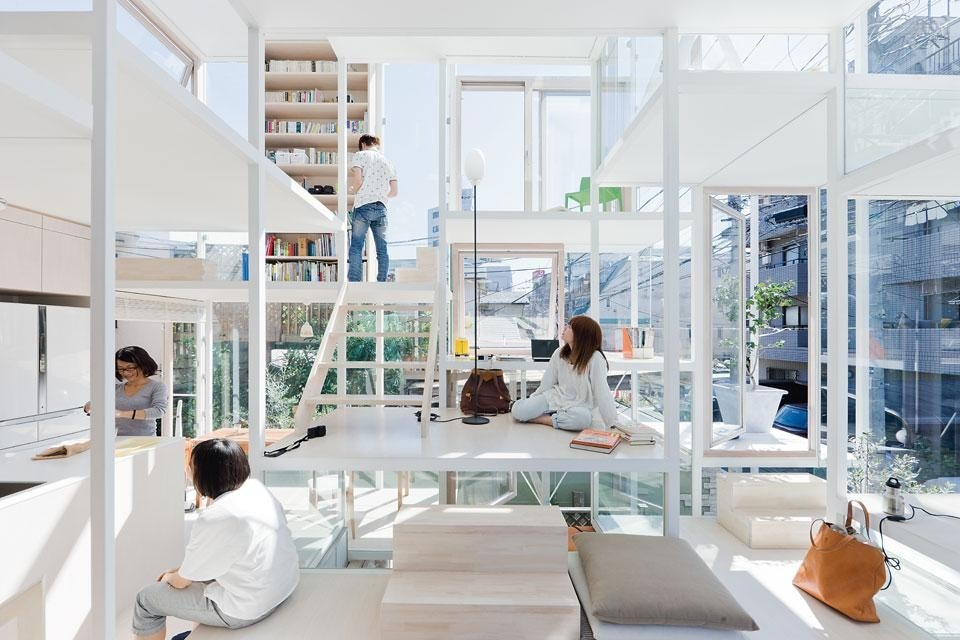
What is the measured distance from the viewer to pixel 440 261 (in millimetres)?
3928

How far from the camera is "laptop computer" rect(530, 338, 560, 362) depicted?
433 cm

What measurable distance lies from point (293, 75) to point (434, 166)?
6.40ft

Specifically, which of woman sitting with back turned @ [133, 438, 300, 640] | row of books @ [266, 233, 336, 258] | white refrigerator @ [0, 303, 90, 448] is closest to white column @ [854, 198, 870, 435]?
woman sitting with back turned @ [133, 438, 300, 640]

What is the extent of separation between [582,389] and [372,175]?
2419 millimetres

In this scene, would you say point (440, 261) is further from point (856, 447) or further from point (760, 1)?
point (856, 447)

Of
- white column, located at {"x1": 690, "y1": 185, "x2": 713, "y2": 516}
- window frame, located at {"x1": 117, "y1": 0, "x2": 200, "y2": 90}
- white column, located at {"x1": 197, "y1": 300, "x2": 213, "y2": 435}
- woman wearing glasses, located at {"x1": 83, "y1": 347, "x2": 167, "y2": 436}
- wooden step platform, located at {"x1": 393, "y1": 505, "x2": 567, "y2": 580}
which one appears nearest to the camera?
wooden step platform, located at {"x1": 393, "y1": 505, "x2": 567, "y2": 580}

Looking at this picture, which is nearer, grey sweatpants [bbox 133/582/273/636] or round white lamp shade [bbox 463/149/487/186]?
grey sweatpants [bbox 133/582/273/636]

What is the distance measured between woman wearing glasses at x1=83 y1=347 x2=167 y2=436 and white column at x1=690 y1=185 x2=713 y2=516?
180 inches

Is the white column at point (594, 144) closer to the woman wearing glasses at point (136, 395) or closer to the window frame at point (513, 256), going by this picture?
the window frame at point (513, 256)

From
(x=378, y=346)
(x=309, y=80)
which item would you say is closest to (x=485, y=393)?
(x=378, y=346)

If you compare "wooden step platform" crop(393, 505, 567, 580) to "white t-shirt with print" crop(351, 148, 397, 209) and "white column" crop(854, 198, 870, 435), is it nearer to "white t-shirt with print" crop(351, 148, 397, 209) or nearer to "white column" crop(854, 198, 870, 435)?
"white column" crop(854, 198, 870, 435)

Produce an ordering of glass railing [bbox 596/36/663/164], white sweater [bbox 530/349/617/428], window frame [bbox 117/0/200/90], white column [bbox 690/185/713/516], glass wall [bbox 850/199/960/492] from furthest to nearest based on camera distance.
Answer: window frame [bbox 117/0/200/90] < white column [bbox 690/185/713/516] < glass railing [bbox 596/36/663/164] < white sweater [bbox 530/349/617/428] < glass wall [bbox 850/199/960/492]

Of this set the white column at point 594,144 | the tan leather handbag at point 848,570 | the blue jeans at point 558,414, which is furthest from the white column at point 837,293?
the white column at point 594,144

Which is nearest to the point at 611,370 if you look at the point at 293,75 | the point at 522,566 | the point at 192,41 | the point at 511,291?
the point at 511,291
